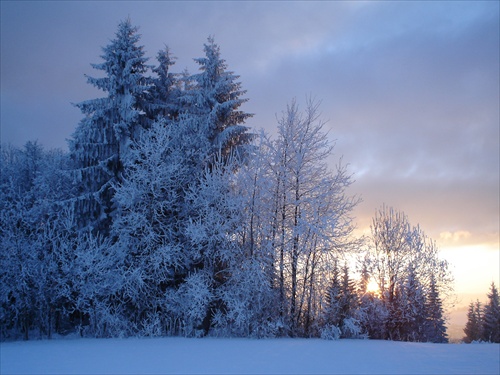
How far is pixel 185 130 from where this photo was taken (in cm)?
1950

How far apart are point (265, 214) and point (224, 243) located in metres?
2.39

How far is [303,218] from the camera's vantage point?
56.9 feet

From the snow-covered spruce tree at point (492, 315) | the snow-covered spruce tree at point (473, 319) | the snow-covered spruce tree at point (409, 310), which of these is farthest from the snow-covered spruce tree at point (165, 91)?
the snow-covered spruce tree at point (473, 319)

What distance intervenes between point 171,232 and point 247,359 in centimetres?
857

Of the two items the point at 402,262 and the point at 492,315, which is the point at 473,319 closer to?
the point at 492,315

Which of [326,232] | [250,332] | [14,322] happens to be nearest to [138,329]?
[250,332]

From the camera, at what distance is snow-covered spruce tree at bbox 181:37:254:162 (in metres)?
21.1

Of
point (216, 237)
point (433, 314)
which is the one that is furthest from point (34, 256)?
point (433, 314)

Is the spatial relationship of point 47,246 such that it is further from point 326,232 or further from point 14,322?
point 326,232

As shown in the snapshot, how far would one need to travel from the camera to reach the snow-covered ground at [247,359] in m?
8.10

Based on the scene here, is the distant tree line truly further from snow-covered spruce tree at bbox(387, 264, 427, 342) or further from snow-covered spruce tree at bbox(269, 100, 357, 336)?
snow-covered spruce tree at bbox(269, 100, 357, 336)

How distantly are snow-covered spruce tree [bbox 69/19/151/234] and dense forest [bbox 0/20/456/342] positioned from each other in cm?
7

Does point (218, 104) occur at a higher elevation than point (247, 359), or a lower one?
higher

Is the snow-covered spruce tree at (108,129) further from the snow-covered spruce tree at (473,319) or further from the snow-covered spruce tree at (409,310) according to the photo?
the snow-covered spruce tree at (473,319)
